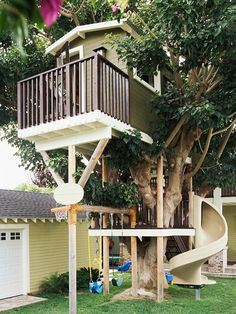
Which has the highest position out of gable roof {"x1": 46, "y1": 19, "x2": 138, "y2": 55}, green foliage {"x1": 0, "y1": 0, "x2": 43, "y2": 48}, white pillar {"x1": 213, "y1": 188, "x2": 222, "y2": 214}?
gable roof {"x1": 46, "y1": 19, "x2": 138, "y2": 55}

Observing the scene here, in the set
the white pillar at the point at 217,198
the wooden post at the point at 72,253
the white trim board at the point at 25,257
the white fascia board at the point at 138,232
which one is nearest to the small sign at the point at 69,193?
the wooden post at the point at 72,253

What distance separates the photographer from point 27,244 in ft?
43.5

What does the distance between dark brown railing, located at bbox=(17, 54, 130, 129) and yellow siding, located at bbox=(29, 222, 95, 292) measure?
5.04m

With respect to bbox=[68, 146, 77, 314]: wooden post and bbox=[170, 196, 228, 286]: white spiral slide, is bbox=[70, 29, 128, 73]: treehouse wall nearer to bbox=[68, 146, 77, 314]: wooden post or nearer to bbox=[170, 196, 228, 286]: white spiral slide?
bbox=[68, 146, 77, 314]: wooden post

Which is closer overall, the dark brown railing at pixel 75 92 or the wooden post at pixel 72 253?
the wooden post at pixel 72 253

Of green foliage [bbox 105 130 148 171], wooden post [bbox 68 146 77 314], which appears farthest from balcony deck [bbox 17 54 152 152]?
wooden post [bbox 68 146 77 314]

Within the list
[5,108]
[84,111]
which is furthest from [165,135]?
[5,108]

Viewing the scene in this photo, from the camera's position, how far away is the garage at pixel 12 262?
1245cm

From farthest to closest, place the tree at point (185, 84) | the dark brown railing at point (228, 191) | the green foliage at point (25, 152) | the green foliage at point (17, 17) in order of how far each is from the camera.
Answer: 1. the dark brown railing at point (228, 191)
2. the green foliage at point (25, 152)
3. the tree at point (185, 84)
4. the green foliage at point (17, 17)

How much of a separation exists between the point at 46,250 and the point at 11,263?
1570mm

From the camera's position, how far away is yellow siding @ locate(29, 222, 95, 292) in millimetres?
13469

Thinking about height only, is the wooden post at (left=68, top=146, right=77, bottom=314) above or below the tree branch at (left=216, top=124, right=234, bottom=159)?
below

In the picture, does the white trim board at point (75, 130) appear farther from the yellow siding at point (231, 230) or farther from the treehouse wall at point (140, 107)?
the yellow siding at point (231, 230)

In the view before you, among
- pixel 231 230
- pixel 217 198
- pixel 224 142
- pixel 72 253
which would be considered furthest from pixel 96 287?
pixel 231 230
